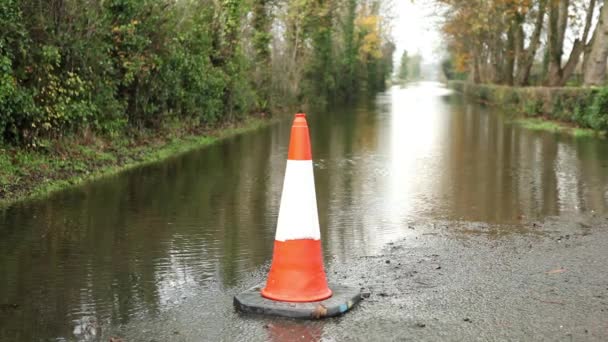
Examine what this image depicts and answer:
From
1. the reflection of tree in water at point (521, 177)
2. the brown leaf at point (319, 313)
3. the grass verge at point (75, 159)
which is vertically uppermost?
the grass verge at point (75, 159)

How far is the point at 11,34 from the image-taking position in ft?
34.7

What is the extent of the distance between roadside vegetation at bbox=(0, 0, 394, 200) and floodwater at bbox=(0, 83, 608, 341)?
1.08 metres

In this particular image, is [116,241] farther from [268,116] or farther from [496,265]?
[268,116]

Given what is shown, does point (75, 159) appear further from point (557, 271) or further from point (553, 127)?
point (553, 127)

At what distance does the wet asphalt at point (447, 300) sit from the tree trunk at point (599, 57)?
22184 mm

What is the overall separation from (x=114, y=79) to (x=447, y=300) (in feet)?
34.9

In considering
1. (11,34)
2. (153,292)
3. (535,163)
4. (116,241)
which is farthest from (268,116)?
(153,292)

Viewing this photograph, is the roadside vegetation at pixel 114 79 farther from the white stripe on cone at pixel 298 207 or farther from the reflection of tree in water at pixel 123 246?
the white stripe on cone at pixel 298 207

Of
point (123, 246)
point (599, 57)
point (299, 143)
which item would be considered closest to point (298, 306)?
point (299, 143)

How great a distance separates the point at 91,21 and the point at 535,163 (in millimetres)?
8337

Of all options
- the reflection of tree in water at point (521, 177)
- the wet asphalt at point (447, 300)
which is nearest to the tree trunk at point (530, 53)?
the reflection of tree in water at point (521, 177)

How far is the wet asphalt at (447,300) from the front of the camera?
15.0 ft

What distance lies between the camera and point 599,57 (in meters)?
28.1

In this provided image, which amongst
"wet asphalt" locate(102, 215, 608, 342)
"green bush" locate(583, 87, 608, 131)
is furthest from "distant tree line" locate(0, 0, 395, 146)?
"green bush" locate(583, 87, 608, 131)
